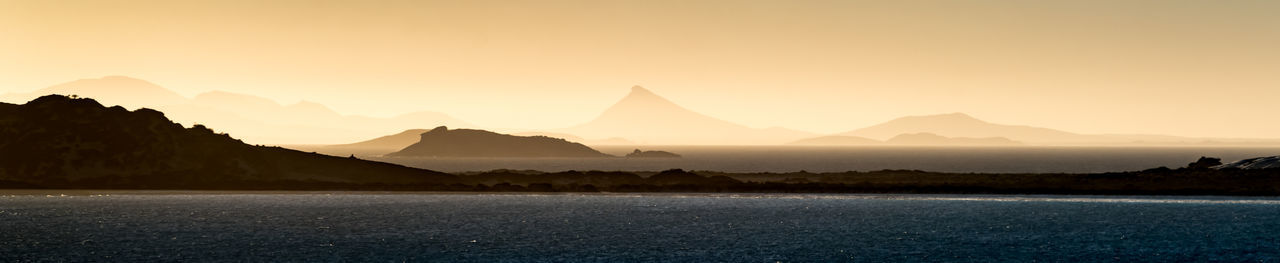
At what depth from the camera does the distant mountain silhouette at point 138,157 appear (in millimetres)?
78312

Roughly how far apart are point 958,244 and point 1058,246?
13.0ft

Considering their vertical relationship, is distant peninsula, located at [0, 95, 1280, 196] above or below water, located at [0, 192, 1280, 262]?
above

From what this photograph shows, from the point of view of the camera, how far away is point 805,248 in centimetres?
4081

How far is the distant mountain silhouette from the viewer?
3083 inches

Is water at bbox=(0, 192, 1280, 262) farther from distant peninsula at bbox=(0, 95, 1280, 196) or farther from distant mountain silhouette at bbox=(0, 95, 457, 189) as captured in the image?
distant mountain silhouette at bbox=(0, 95, 457, 189)

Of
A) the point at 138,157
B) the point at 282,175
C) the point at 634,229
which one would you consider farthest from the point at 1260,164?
the point at 138,157

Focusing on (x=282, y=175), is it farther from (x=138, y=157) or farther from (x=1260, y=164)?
(x=1260, y=164)

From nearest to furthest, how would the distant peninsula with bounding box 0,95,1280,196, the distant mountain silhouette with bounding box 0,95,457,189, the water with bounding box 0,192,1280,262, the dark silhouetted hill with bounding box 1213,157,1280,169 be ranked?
the water with bounding box 0,192,1280,262 < the distant peninsula with bounding box 0,95,1280,196 < the distant mountain silhouette with bounding box 0,95,457,189 < the dark silhouetted hill with bounding box 1213,157,1280,169

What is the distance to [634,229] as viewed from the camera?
1908 inches

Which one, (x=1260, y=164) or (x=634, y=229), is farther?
(x=1260, y=164)

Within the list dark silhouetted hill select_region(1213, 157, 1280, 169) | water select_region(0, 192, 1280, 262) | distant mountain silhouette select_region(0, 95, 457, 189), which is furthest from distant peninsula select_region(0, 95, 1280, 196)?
water select_region(0, 192, 1280, 262)

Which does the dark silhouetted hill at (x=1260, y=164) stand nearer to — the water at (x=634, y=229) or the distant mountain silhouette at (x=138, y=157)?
the water at (x=634, y=229)

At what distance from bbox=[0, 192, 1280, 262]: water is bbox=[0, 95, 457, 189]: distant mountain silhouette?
10506mm

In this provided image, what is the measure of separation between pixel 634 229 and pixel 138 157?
174ft
